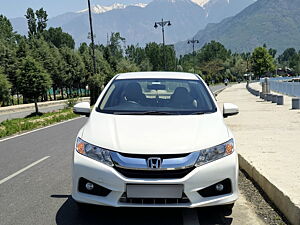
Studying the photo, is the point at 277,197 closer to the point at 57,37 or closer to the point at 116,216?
the point at 116,216

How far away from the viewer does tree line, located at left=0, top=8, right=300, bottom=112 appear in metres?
34.2

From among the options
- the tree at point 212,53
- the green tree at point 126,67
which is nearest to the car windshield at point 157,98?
the green tree at point 126,67

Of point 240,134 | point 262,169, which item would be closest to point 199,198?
point 262,169

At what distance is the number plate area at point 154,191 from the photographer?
12.5 feet

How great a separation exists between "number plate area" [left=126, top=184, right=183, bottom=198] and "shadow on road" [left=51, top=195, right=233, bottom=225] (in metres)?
0.58

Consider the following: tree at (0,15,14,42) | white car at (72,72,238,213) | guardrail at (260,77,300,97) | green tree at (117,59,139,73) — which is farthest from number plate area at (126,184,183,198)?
tree at (0,15,14,42)

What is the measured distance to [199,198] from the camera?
3924 millimetres

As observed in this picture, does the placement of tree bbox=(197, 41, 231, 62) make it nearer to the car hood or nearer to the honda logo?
the car hood

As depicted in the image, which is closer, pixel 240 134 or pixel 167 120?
pixel 167 120

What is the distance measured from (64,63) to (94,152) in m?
65.2

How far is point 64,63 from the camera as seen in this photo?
67.0 m

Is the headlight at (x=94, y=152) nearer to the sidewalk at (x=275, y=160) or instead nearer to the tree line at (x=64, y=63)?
the sidewalk at (x=275, y=160)

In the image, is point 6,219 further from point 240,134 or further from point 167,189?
point 240,134

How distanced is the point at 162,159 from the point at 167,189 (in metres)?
0.30
